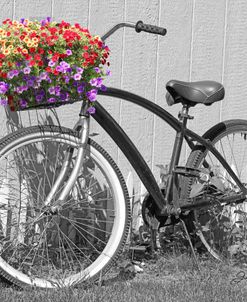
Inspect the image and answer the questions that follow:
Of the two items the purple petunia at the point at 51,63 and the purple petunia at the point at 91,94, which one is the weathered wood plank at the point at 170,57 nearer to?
the purple petunia at the point at 91,94

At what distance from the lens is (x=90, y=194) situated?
4188mm

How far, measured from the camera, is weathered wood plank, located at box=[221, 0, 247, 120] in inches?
189

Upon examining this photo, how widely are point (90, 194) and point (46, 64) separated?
42.3 inches

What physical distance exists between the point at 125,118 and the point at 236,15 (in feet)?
3.37

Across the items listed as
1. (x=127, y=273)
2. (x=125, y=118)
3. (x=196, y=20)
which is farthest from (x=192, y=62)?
(x=127, y=273)

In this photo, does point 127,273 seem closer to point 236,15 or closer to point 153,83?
point 153,83

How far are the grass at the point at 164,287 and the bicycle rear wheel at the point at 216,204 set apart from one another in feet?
0.52

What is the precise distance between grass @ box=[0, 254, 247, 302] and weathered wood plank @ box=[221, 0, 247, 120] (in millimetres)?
1085

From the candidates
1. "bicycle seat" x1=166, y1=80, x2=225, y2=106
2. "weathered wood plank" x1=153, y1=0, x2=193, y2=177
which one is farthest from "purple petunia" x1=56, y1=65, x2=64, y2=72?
"weathered wood plank" x1=153, y1=0, x2=193, y2=177

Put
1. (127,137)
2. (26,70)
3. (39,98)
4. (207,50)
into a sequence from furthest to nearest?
(207,50) < (127,137) < (39,98) < (26,70)

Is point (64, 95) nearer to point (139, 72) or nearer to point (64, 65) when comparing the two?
point (64, 65)

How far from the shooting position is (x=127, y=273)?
3949 mm

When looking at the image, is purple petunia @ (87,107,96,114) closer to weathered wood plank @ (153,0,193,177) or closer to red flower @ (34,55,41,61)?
red flower @ (34,55,41,61)

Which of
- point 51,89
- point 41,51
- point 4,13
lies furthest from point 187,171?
point 4,13
